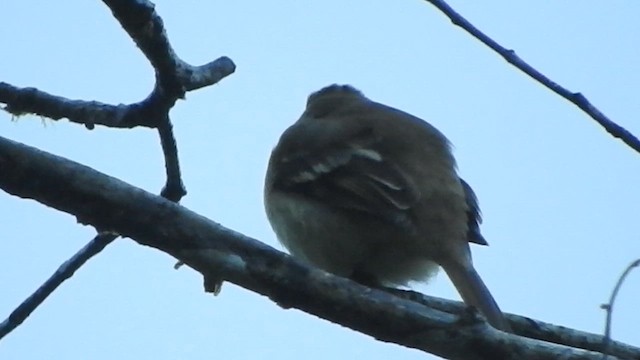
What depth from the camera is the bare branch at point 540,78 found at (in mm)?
2398

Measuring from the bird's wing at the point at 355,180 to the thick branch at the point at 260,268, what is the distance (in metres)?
1.88

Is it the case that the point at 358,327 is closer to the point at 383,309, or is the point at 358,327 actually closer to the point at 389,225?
the point at 383,309

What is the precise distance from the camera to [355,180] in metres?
5.34

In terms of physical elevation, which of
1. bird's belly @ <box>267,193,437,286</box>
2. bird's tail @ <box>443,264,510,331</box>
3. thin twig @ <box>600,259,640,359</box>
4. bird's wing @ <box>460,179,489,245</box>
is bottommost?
thin twig @ <box>600,259,640,359</box>

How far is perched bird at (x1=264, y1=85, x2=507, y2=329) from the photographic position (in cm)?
508

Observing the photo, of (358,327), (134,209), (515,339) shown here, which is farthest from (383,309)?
(134,209)

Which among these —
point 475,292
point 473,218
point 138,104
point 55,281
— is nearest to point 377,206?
point 475,292

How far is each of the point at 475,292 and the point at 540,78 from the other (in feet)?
7.98

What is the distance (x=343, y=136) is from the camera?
5.98 meters

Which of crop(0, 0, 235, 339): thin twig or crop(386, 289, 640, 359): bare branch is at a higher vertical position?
crop(0, 0, 235, 339): thin twig

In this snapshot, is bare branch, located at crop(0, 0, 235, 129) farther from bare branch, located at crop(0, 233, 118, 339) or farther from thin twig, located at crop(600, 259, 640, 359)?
thin twig, located at crop(600, 259, 640, 359)

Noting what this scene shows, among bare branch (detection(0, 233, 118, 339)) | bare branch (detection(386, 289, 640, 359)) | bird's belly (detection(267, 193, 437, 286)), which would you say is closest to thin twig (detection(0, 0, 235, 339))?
bare branch (detection(0, 233, 118, 339))

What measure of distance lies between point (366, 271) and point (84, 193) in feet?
7.73

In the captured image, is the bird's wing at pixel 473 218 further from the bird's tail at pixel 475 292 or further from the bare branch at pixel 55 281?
the bare branch at pixel 55 281
